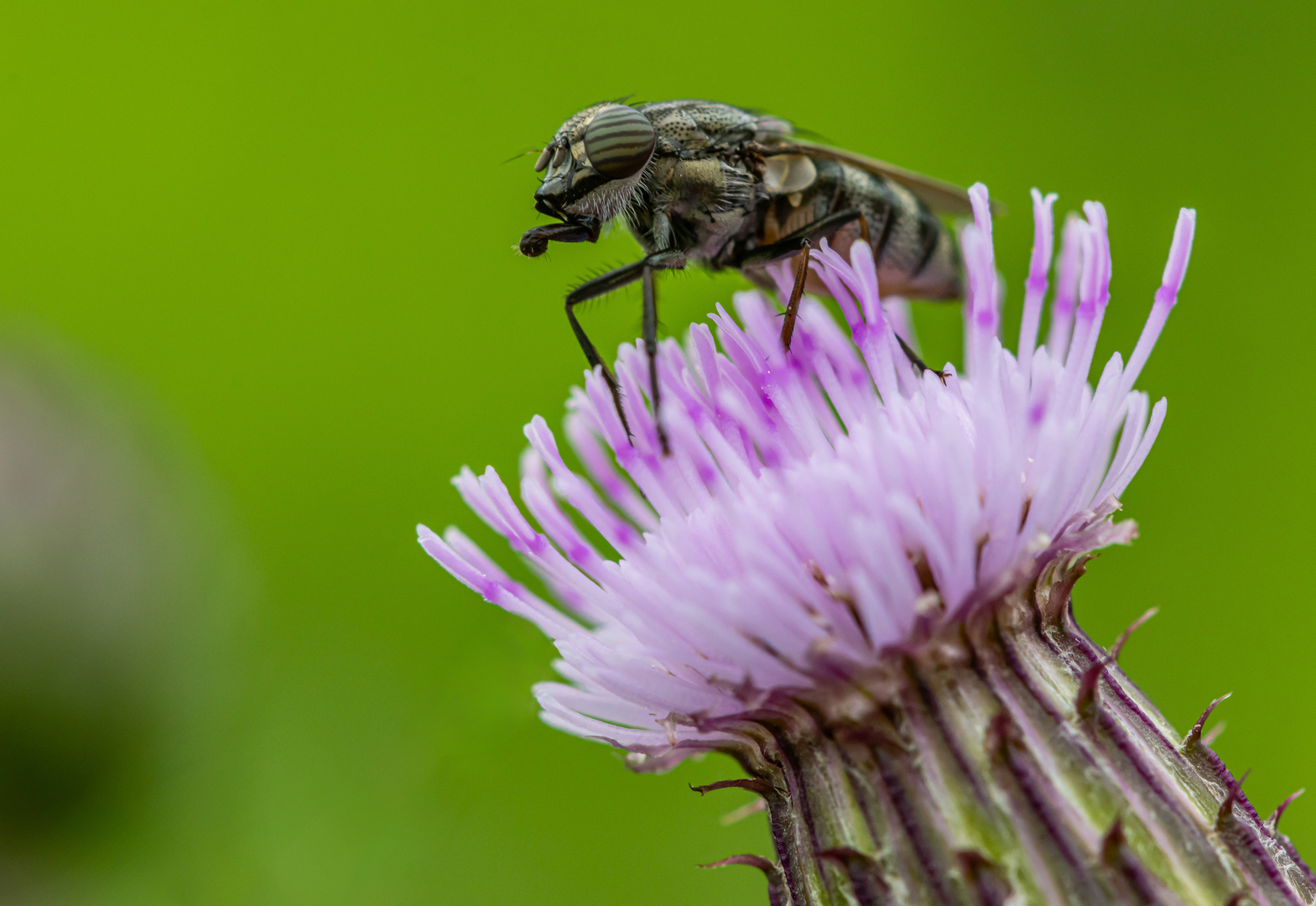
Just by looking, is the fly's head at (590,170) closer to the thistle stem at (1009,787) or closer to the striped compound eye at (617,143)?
the striped compound eye at (617,143)

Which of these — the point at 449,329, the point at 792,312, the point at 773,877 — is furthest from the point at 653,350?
the point at 449,329

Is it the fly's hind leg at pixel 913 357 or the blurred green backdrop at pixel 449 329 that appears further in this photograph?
the blurred green backdrop at pixel 449 329

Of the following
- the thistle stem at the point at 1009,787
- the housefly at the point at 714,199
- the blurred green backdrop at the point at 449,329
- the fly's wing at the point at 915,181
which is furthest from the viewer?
the blurred green backdrop at the point at 449,329

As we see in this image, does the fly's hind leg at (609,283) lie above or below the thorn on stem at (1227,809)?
above

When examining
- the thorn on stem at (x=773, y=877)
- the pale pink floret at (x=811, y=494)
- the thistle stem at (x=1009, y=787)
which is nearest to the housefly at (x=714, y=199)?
the pale pink floret at (x=811, y=494)

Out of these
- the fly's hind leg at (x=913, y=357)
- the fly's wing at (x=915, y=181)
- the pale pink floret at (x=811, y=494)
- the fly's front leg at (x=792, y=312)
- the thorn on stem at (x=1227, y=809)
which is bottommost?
the thorn on stem at (x=1227, y=809)

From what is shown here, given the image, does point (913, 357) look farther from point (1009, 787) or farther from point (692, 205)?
point (1009, 787)

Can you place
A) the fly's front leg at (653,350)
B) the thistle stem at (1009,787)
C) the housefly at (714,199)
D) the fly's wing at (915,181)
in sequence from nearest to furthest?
the thistle stem at (1009,787) → the fly's front leg at (653,350) → the housefly at (714,199) → the fly's wing at (915,181)
